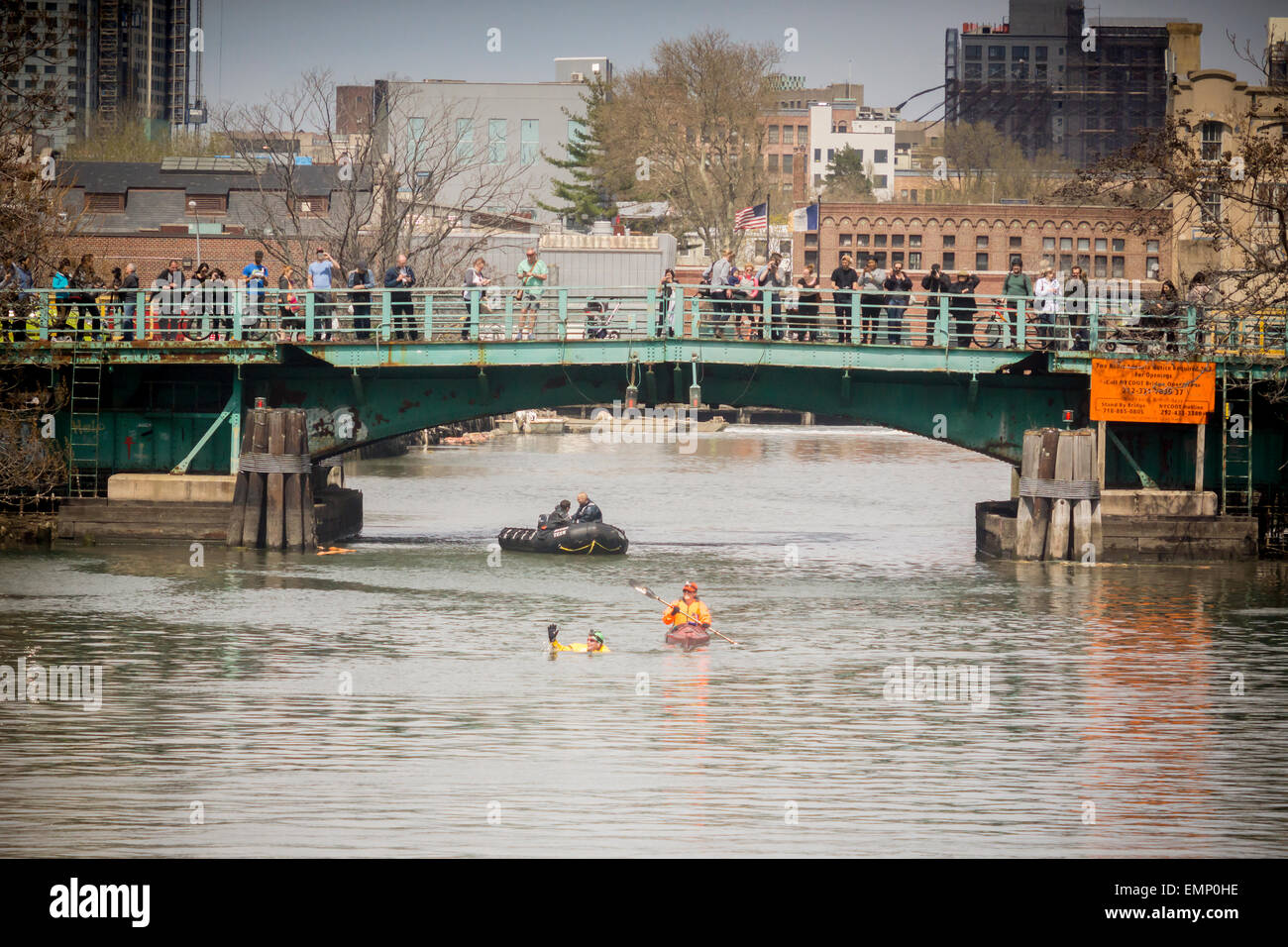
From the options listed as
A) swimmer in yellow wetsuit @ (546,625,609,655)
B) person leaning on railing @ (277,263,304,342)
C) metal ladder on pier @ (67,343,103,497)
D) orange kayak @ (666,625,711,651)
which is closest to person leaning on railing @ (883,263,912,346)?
orange kayak @ (666,625,711,651)

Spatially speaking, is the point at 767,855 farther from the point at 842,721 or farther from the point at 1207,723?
the point at 1207,723

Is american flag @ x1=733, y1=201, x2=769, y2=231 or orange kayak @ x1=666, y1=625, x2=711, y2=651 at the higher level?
american flag @ x1=733, y1=201, x2=769, y2=231

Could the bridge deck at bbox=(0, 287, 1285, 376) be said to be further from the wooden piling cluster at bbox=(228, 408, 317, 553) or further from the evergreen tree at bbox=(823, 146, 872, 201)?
the evergreen tree at bbox=(823, 146, 872, 201)

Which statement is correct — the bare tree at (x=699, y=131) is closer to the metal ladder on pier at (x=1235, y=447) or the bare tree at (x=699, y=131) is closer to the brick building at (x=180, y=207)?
the brick building at (x=180, y=207)

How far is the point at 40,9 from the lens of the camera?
3556 centimetres

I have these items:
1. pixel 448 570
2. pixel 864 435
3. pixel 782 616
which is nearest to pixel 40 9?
pixel 448 570

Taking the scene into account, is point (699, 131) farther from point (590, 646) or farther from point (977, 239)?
point (590, 646)

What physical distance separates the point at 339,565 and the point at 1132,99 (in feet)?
533

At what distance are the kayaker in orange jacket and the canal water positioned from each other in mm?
508

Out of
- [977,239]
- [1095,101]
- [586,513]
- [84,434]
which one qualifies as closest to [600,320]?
[586,513]

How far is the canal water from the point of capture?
64.6 ft

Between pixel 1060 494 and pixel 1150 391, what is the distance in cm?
304

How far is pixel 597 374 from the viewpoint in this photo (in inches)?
1661

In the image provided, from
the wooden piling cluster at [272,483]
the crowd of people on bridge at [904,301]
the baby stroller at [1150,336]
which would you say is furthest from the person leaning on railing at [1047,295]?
the wooden piling cluster at [272,483]
